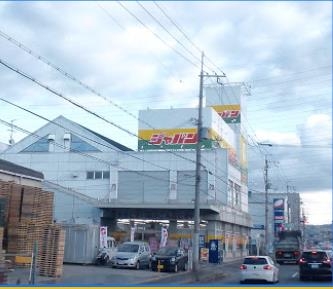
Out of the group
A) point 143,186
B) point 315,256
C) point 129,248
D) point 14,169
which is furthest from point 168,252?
Result: point 143,186

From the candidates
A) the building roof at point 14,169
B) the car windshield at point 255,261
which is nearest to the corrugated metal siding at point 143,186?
the building roof at point 14,169

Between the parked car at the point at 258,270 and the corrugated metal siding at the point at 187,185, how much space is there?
2889 cm

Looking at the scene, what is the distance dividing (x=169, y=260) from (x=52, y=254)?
29.6 ft

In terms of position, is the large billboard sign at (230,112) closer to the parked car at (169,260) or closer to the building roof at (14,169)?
the parked car at (169,260)

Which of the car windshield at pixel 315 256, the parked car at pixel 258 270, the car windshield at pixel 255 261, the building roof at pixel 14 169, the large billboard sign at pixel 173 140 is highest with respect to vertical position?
the large billboard sign at pixel 173 140

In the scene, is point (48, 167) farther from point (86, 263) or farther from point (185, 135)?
point (86, 263)

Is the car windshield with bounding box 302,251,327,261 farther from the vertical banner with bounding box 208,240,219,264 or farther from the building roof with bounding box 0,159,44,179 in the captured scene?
the building roof with bounding box 0,159,44,179

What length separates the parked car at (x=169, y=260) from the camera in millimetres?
32344

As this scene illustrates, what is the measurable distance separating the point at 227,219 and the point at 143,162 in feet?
35.0

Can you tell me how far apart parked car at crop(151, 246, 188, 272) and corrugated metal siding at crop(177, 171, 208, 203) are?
74.2 feet

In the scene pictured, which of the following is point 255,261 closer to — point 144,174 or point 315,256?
point 315,256

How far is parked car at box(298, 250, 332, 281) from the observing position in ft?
Result: 94.0

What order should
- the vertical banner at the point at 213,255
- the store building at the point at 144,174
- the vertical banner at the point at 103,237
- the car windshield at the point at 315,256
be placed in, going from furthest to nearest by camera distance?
1. the store building at the point at 144,174
2. the vertical banner at the point at 213,255
3. the vertical banner at the point at 103,237
4. the car windshield at the point at 315,256

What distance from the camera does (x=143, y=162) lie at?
5922 cm
